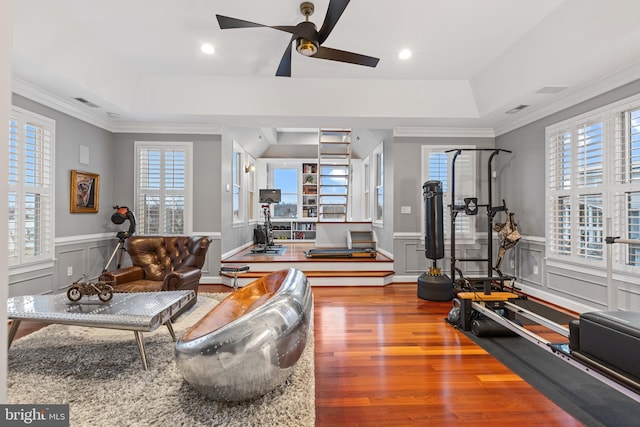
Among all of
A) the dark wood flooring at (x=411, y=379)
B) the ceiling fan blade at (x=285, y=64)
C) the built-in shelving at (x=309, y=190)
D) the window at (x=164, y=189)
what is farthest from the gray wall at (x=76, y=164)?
the built-in shelving at (x=309, y=190)

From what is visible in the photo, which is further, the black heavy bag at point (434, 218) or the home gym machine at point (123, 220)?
the home gym machine at point (123, 220)

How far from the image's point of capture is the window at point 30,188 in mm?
3348

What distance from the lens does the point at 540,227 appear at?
14.1ft

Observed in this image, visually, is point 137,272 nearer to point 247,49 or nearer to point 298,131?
point 247,49

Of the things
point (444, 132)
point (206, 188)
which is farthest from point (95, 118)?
point (444, 132)

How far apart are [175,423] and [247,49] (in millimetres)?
3670

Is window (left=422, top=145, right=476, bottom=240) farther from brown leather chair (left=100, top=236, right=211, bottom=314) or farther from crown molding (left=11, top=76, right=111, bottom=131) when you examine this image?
crown molding (left=11, top=76, right=111, bottom=131)

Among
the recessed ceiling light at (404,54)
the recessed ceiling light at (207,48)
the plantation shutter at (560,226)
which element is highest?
the recessed ceiling light at (207,48)

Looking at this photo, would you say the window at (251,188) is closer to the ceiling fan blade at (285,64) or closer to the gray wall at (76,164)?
the gray wall at (76,164)

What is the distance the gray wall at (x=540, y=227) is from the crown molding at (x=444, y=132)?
266mm

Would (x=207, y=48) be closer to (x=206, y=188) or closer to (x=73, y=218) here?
(x=206, y=188)

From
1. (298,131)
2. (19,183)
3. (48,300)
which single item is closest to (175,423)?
(48,300)

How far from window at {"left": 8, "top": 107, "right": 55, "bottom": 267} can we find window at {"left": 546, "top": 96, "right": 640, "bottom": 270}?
5.95 meters

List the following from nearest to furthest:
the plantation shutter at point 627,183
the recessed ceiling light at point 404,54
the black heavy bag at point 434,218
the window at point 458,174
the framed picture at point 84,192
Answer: the plantation shutter at point 627,183 → the recessed ceiling light at point 404,54 → the framed picture at point 84,192 → the black heavy bag at point 434,218 → the window at point 458,174
